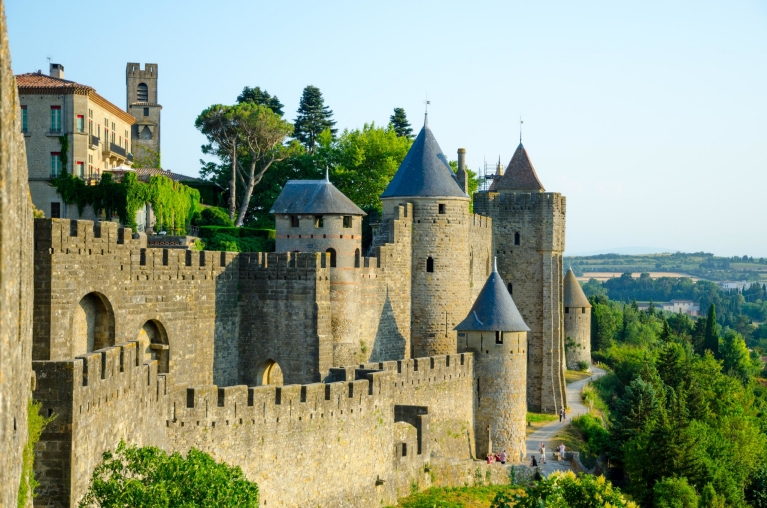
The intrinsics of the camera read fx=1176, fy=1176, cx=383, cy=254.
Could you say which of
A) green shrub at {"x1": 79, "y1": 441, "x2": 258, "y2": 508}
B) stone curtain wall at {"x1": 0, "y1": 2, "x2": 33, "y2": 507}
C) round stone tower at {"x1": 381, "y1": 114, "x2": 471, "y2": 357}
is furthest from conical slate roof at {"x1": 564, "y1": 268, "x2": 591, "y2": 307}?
stone curtain wall at {"x1": 0, "y1": 2, "x2": 33, "y2": 507}

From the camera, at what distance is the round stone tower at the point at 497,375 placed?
4341 cm

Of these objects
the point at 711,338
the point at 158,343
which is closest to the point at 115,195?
the point at 158,343

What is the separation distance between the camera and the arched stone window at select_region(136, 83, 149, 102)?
80.4 metres

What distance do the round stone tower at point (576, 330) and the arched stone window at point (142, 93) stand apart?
3210cm

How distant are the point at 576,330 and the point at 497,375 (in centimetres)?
2600

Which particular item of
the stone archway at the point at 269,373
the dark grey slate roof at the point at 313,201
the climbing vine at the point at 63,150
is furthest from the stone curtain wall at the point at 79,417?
the climbing vine at the point at 63,150

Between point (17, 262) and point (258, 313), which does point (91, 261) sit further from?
point (17, 262)

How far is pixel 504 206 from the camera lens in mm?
54312

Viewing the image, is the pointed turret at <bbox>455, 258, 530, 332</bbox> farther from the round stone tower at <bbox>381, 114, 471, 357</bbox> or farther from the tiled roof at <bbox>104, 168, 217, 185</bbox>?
the tiled roof at <bbox>104, 168, 217, 185</bbox>

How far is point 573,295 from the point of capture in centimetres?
6919

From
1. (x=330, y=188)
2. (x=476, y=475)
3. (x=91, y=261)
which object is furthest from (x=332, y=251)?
(x=91, y=261)

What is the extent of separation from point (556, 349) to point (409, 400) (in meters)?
15.9

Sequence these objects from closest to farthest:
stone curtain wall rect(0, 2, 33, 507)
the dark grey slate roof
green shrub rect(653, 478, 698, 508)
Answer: stone curtain wall rect(0, 2, 33, 507), the dark grey slate roof, green shrub rect(653, 478, 698, 508)

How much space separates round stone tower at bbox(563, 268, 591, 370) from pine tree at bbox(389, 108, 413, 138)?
17048mm
